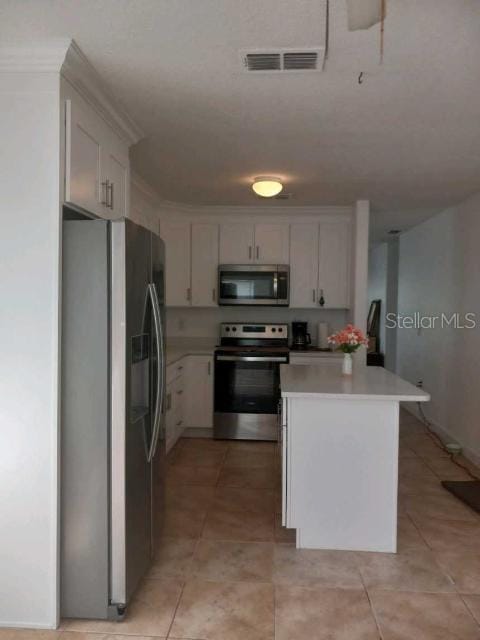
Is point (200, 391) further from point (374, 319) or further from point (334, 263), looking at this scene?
point (374, 319)

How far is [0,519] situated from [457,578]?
2.21 m

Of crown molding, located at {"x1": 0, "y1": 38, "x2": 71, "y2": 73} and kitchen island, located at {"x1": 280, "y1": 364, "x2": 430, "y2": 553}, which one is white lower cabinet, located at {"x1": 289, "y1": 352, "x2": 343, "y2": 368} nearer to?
kitchen island, located at {"x1": 280, "y1": 364, "x2": 430, "y2": 553}

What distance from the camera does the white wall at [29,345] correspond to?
6.89ft

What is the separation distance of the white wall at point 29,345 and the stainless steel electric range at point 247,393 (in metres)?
2.97

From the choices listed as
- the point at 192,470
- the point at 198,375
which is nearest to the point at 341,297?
the point at 198,375

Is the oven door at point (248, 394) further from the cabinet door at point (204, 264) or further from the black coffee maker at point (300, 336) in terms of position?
the cabinet door at point (204, 264)

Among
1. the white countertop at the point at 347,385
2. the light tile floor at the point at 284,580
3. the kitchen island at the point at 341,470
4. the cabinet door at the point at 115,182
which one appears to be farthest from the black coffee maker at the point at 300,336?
the cabinet door at the point at 115,182

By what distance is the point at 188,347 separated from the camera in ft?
17.8

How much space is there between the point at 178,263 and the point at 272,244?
1030 mm

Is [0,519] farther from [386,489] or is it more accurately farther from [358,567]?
[386,489]

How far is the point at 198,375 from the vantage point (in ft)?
16.7

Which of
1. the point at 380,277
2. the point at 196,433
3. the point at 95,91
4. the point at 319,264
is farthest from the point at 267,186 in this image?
the point at 380,277

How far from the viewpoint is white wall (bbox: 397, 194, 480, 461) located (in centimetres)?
454

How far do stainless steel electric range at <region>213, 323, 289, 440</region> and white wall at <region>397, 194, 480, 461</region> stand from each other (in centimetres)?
170
